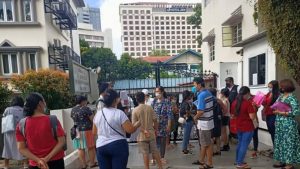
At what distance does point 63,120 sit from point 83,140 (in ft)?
4.71

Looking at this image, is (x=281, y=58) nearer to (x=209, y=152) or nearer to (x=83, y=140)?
(x=209, y=152)

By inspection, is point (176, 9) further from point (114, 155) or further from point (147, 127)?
point (114, 155)

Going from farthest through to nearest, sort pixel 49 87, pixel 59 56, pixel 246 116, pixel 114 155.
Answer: pixel 59 56, pixel 49 87, pixel 246 116, pixel 114 155

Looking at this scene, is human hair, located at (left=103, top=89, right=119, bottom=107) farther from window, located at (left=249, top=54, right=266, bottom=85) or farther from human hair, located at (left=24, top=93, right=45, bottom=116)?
window, located at (left=249, top=54, right=266, bottom=85)

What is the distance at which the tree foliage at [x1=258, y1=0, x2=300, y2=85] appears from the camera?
452cm

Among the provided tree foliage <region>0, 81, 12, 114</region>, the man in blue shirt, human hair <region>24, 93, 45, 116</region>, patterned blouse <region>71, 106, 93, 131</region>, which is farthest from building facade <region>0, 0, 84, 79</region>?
human hair <region>24, 93, 45, 116</region>

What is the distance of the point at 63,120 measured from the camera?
660 centimetres

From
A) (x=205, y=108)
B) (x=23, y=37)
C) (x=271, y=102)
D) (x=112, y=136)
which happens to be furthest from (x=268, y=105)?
(x=23, y=37)

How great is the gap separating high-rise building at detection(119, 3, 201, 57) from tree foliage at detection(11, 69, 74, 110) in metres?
112

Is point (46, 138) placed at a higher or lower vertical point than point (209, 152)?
higher

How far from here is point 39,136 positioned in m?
2.85

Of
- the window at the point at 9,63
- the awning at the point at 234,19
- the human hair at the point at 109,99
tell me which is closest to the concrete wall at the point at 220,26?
the awning at the point at 234,19

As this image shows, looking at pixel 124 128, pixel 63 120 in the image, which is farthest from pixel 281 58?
pixel 63 120

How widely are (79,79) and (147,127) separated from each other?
2029 millimetres
